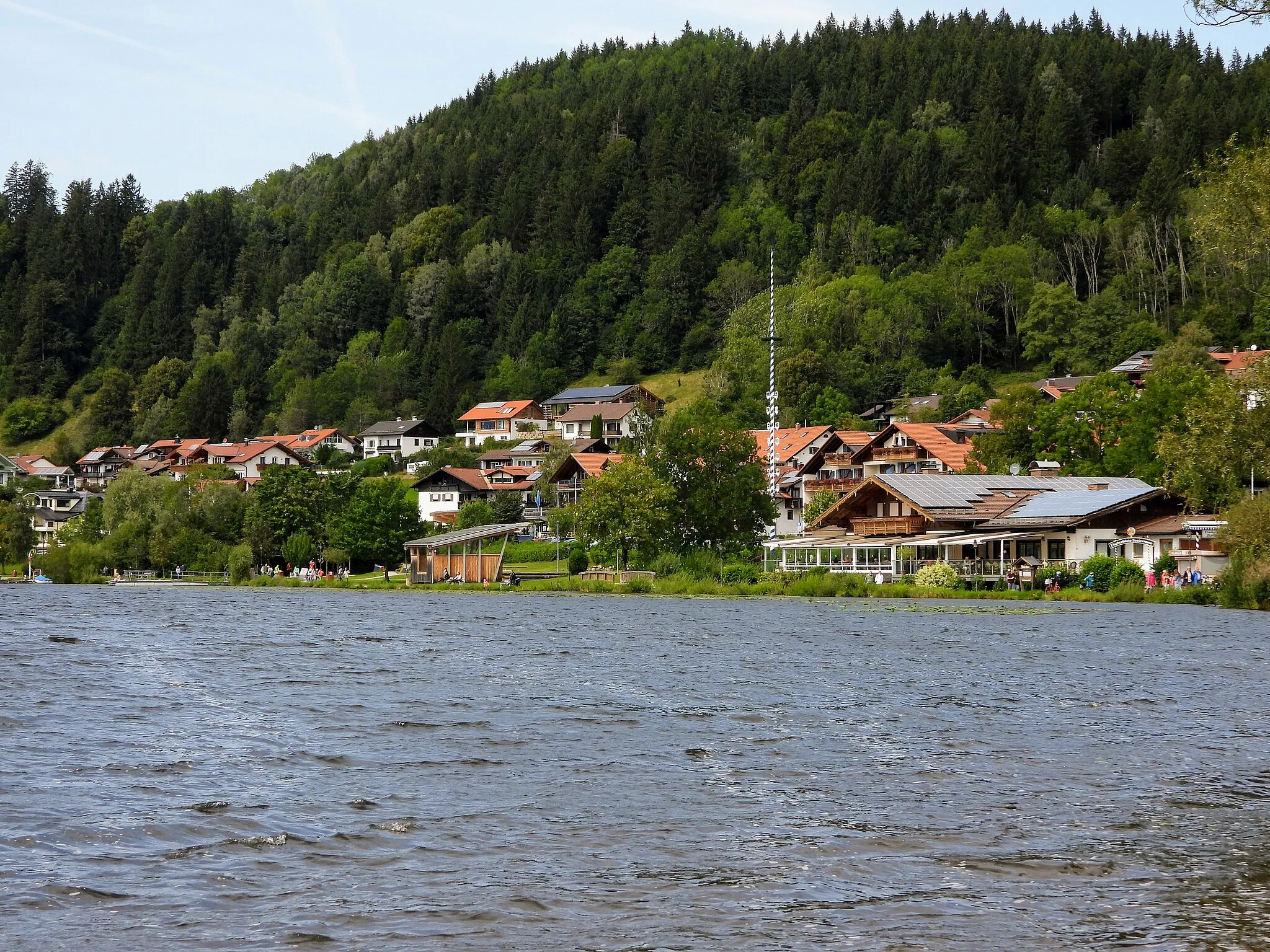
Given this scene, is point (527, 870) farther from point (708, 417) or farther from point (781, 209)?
point (781, 209)

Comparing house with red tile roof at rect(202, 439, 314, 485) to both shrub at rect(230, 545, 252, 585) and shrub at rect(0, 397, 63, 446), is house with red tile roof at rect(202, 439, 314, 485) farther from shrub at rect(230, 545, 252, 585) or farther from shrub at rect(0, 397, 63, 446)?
shrub at rect(230, 545, 252, 585)

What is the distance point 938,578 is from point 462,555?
2950 centimetres

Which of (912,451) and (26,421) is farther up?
(26,421)

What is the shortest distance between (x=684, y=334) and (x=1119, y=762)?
502 ft

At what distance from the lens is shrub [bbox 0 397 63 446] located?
186 metres

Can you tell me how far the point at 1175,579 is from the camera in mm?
51938

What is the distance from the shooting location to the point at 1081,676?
79.4ft

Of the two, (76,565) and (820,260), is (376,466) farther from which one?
(820,260)

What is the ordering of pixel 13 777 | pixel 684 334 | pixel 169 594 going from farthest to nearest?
pixel 684 334
pixel 169 594
pixel 13 777

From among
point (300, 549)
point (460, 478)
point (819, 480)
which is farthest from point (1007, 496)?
point (460, 478)

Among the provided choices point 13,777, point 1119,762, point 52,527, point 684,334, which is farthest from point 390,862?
point 684,334

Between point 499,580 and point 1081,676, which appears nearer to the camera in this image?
point 1081,676

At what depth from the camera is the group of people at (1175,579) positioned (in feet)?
166

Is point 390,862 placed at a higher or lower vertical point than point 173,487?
lower
